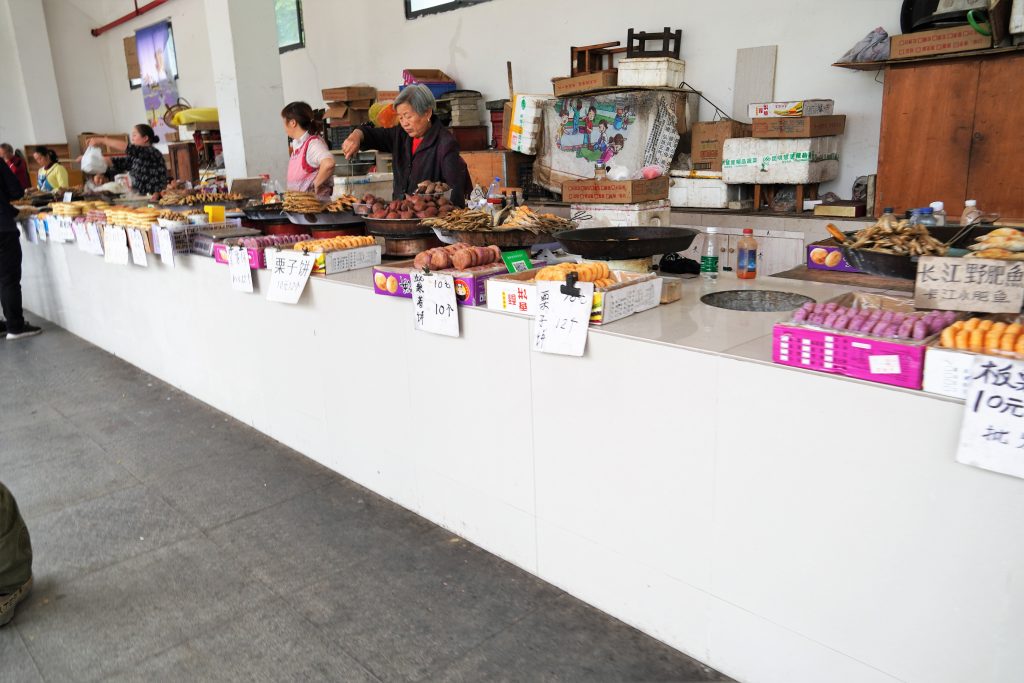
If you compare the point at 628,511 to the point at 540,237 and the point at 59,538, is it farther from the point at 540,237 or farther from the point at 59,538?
the point at 59,538

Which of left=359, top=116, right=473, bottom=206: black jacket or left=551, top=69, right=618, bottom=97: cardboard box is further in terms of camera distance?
left=551, top=69, right=618, bottom=97: cardboard box

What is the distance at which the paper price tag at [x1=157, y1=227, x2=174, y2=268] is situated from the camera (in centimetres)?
401

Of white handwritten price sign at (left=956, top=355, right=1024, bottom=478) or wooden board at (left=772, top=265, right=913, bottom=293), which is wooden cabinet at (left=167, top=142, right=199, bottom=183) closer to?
wooden board at (left=772, top=265, right=913, bottom=293)

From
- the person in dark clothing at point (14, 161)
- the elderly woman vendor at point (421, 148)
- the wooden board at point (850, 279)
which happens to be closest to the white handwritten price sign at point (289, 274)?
the elderly woman vendor at point (421, 148)

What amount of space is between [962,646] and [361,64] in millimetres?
8537

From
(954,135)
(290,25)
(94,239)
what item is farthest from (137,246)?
(290,25)

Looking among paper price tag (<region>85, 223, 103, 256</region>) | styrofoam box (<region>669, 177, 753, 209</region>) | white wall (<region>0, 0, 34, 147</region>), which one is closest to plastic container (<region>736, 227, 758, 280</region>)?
styrofoam box (<region>669, 177, 753, 209</region>)

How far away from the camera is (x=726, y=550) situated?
1.87 m

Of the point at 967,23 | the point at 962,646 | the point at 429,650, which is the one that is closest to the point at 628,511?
the point at 429,650

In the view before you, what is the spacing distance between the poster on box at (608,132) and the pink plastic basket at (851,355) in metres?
3.93

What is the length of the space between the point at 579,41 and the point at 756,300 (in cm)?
457

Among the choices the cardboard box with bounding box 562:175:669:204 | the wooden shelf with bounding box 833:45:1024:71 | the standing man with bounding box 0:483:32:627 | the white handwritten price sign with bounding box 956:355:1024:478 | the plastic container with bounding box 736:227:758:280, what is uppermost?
the wooden shelf with bounding box 833:45:1024:71

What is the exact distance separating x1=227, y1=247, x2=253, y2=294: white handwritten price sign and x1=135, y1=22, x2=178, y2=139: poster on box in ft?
32.6

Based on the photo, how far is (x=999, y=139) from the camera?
3.93 m
